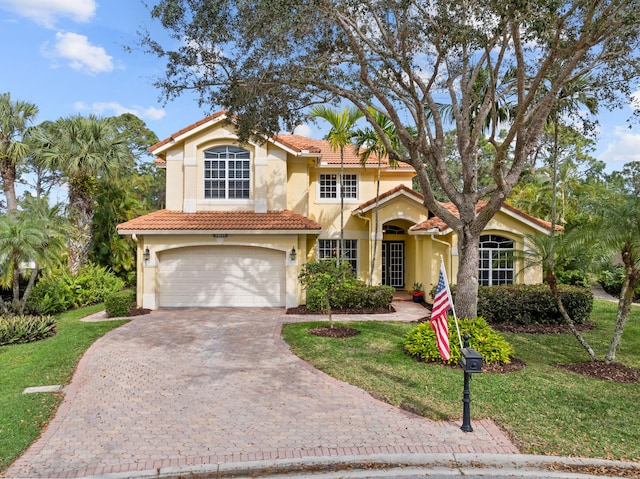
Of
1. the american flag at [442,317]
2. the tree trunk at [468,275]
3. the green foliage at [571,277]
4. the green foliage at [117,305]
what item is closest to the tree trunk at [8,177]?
the green foliage at [117,305]

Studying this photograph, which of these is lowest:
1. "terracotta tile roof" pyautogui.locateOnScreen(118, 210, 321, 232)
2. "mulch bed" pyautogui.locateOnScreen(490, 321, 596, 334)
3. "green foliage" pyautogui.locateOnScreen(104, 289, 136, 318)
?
"mulch bed" pyautogui.locateOnScreen(490, 321, 596, 334)

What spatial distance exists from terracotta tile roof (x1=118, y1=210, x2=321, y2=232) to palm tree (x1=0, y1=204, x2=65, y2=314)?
8.17 ft

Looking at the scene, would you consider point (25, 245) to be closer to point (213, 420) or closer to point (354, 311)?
point (213, 420)

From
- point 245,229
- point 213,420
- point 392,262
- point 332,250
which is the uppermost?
point 245,229

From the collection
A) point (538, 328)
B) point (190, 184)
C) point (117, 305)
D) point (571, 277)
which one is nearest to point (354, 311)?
point (538, 328)

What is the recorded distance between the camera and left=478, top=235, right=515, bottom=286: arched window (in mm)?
16141

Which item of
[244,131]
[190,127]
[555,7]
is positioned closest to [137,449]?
[244,131]

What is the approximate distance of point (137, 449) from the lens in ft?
18.7

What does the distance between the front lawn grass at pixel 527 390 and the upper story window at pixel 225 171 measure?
26.1 ft

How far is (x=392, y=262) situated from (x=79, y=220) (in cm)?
1480

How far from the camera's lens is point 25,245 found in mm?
12445

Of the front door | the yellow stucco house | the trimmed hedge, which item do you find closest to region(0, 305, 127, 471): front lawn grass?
the yellow stucco house

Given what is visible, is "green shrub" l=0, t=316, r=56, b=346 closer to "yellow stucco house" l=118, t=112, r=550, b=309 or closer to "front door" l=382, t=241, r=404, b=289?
"yellow stucco house" l=118, t=112, r=550, b=309

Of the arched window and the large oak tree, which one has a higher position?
the large oak tree
